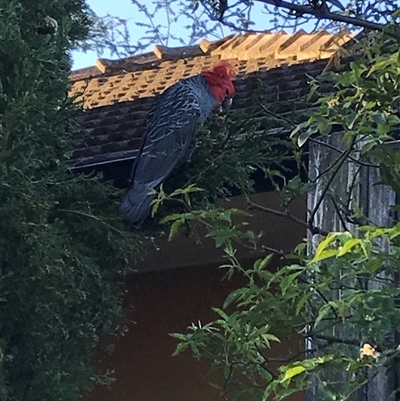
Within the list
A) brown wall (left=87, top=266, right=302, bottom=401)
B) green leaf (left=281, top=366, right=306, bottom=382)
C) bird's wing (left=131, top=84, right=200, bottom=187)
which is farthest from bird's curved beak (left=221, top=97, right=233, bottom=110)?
green leaf (left=281, top=366, right=306, bottom=382)

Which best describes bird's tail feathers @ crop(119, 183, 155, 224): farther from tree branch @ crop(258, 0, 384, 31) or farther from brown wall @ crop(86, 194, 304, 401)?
brown wall @ crop(86, 194, 304, 401)

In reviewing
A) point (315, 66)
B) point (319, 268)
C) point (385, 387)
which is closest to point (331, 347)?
point (319, 268)

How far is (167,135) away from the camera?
3.94 meters

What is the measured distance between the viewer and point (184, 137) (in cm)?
393

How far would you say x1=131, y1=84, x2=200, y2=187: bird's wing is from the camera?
384 centimetres

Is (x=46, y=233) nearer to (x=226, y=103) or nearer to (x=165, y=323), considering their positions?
(x=226, y=103)

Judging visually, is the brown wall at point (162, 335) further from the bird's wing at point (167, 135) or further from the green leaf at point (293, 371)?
the green leaf at point (293, 371)

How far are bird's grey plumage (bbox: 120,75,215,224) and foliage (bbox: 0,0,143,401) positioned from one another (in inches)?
4.5

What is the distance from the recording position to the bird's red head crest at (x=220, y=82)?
4262mm

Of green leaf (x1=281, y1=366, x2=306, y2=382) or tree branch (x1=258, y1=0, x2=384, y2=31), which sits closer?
green leaf (x1=281, y1=366, x2=306, y2=382)

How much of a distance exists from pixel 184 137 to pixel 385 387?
4.39 feet

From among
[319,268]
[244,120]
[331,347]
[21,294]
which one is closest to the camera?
[319,268]

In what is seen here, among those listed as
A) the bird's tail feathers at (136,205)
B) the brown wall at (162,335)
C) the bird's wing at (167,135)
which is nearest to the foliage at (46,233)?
the bird's tail feathers at (136,205)

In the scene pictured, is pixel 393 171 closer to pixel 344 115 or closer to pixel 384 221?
pixel 344 115
